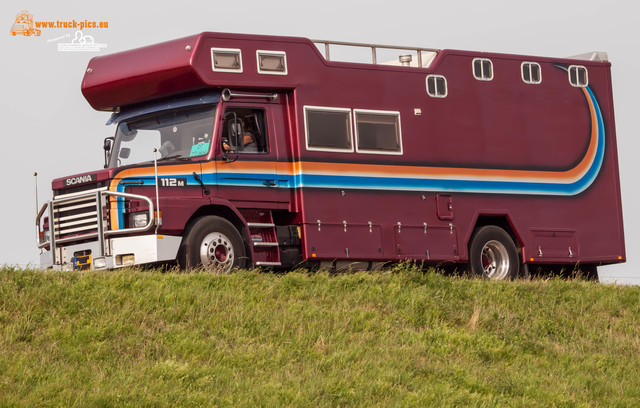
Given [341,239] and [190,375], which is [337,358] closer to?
[190,375]

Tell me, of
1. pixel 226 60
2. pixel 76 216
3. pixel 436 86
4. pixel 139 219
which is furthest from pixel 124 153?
pixel 436 86

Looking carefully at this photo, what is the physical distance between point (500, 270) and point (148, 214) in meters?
6.49

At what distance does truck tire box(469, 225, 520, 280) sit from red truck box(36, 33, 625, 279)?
1.2 inches

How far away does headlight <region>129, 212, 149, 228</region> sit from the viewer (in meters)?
15.1

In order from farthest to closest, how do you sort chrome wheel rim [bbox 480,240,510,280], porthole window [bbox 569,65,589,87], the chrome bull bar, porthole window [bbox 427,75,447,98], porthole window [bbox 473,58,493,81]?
porthole window [bbox 569,65,589,87]
porthole window [bbox 473,58,493,81]
chrome wheel rim [bbox 480,240,510,280]
porthole window [bbox 427,75,447,98]
the chrome bull bar

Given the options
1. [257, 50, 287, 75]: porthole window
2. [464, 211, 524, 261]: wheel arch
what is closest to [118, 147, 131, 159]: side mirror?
[257, 50, 287, 75]: porthole window

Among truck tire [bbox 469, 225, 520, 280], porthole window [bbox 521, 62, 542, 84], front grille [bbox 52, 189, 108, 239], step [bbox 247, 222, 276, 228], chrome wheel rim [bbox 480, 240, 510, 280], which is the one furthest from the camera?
porthole window [bbox 521, 62, 542, 84]

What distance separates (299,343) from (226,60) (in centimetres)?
518

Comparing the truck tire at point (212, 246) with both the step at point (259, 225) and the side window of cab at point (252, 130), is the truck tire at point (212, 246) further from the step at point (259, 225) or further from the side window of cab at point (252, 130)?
the side window of cab at point (252, 130)

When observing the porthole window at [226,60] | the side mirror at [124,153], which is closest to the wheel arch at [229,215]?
the side mirror at [124,153]

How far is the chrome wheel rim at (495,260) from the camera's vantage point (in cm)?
1866

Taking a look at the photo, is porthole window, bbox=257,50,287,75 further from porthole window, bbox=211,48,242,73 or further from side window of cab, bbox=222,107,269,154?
side window of cab, bbox=222,107,269,154

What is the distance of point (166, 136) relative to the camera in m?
16.3

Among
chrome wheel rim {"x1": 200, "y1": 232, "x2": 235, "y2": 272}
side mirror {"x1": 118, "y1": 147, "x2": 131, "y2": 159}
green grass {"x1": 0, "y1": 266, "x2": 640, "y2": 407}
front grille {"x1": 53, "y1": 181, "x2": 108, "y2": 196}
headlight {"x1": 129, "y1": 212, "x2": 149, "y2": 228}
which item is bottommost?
green grass {"x1": 0, "y1": 266, "x2": 640, "y2": 407}
